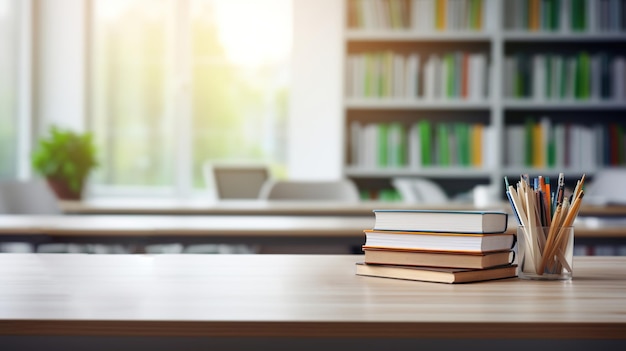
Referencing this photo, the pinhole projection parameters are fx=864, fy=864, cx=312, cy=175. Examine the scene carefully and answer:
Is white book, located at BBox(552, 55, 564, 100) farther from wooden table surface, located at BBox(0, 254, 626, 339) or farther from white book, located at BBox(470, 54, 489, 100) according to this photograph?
wooden table surface, located at BBox(0, 254, 626, 339)

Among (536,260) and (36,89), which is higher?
(36,89)

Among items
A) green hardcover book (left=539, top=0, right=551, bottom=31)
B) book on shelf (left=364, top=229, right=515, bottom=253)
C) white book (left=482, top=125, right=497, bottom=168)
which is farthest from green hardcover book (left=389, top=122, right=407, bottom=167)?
book on shelf (left=364, top=229, right=515, bottom=253)

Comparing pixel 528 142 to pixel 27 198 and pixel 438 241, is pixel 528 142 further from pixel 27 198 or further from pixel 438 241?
pixel 438 241

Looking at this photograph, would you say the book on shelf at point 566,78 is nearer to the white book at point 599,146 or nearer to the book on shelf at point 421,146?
the white book at point 599,146

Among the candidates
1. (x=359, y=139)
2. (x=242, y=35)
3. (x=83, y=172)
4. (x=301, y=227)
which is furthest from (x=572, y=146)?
(x=301, y=227)

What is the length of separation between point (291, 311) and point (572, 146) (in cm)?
480

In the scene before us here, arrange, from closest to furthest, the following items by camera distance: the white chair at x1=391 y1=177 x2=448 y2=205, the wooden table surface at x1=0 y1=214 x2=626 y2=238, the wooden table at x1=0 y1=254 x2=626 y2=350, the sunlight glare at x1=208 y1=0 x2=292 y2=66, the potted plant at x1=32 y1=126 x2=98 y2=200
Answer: the wooden table at x1=0 y1=254 x2=626 y2=350 < the wooden table surface at x1=0 y1=214 x2=626 y2=238 < the potted plant at x1=32 y1=126 x2=98 y2=200 < the white chair at x1=391 y1=177 x2=448 y2=205 < the sunlight glare at x1=208 y1=0 x2=292 y2=66

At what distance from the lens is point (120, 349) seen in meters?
1.02

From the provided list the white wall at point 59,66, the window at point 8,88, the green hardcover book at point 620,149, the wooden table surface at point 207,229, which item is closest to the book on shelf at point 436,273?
the wooden table surface at point 207,229

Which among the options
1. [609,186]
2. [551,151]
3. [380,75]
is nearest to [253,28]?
[380,75]

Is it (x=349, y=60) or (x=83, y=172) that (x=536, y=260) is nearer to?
(x=83, y=172)

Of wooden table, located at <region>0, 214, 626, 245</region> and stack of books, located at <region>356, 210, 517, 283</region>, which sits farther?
wooden table, located at <region>0, 214, 626, 245</region>

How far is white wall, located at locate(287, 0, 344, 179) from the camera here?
19.3 ft

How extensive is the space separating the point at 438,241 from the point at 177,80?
16.8ft
